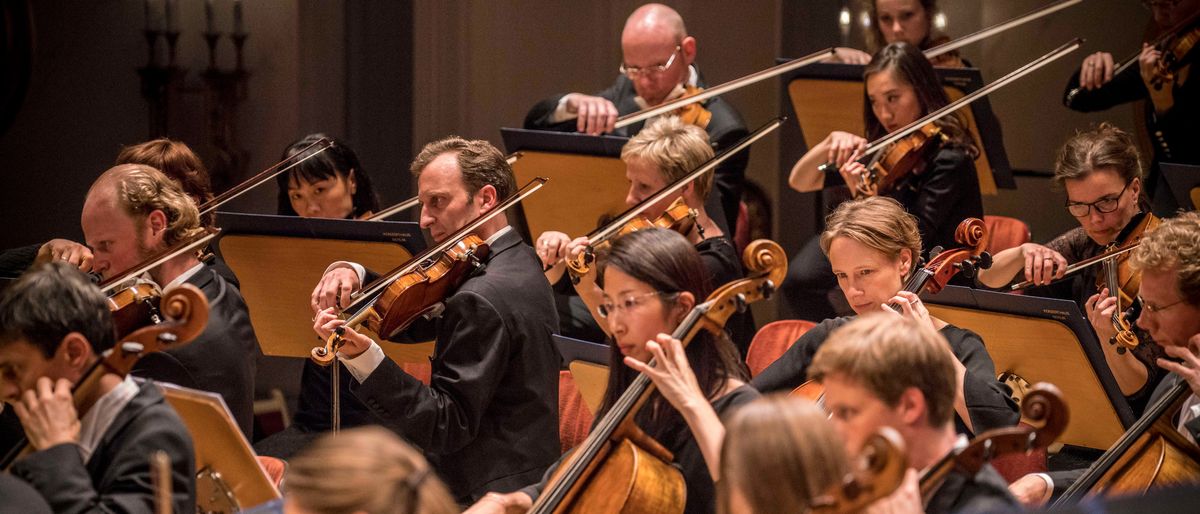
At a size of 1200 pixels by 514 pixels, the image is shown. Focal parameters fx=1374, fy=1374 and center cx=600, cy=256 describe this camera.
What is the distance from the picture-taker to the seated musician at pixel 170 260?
3.23 m

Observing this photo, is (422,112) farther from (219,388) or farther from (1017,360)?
(1017,360)

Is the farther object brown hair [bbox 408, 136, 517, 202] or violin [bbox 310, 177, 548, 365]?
brown hair [bbox 408, 136, 517, 202]

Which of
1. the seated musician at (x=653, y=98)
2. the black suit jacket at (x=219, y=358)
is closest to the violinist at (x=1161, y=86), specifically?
the seated musician at (x=653, y=98)

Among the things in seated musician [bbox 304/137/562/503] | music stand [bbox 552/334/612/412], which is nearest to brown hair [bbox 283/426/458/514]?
seated musician [bbox 304/137/562/503]

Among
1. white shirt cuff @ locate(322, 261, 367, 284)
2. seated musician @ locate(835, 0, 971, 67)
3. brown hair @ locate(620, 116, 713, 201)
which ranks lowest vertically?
white shirt cuff @ locate(322, 261, 367, 284)

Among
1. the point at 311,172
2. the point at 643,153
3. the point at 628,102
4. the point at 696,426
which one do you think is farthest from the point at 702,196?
the point at 696,426

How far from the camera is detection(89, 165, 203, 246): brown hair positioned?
10.9ft

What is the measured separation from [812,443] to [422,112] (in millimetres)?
4222

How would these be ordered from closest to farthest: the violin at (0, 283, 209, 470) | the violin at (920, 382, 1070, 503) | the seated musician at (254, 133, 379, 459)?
the violin at (920, 382, 1070, 503)
the violin at (0, 283, 209, 470)
the seated musician at (254, 133, 379, 459)

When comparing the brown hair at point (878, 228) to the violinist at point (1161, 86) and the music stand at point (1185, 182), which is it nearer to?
the music stand at point (1185, 182)

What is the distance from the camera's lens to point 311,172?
443 centimetres

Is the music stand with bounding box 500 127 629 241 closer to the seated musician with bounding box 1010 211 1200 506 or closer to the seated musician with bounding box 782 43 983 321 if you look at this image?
the seated musician with bounding box 782 43 983 321

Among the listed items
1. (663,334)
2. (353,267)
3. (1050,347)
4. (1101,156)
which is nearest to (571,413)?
(353,267)

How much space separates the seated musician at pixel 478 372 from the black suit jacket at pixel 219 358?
7.8 inches
